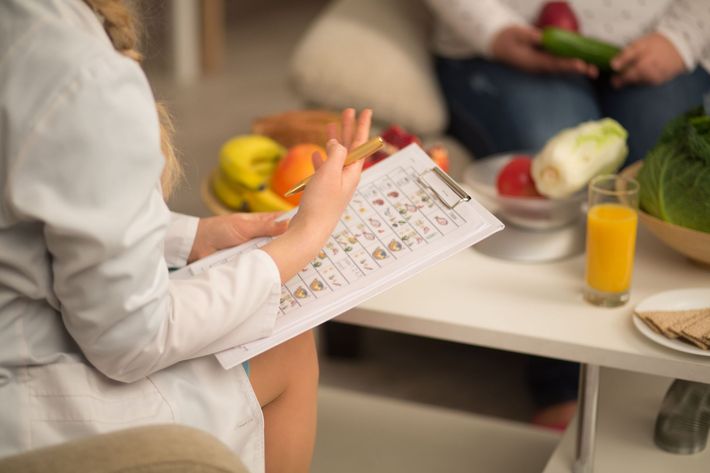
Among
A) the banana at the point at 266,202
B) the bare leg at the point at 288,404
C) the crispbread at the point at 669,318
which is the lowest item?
the bare leg at the point at 288,404

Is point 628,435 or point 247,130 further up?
point 628,435

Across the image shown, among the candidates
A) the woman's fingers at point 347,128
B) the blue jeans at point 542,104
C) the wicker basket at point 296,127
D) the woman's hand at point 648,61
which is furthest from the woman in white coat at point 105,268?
the woman's hand at point 648,61

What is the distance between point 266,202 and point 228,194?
104 mm

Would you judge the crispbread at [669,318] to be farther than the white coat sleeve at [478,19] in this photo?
No

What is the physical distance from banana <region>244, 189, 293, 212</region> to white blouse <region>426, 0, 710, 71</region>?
64cm

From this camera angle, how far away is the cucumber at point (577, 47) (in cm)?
189

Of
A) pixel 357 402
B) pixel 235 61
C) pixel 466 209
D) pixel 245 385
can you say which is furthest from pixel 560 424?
pixel 235 61

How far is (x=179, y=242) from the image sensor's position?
1.24 meters

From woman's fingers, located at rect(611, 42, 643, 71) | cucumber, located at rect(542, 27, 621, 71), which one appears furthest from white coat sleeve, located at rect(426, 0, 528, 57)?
woman's fingers, located at rect(611, 42, 643, 71)

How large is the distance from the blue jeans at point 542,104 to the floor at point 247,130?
1.43 feet

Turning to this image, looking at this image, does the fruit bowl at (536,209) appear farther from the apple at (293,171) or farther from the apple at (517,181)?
the apple at (293,171)

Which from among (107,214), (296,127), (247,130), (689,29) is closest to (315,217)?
(107,214)

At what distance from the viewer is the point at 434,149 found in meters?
1.53

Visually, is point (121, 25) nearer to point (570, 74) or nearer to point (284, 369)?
point (284, 369)
